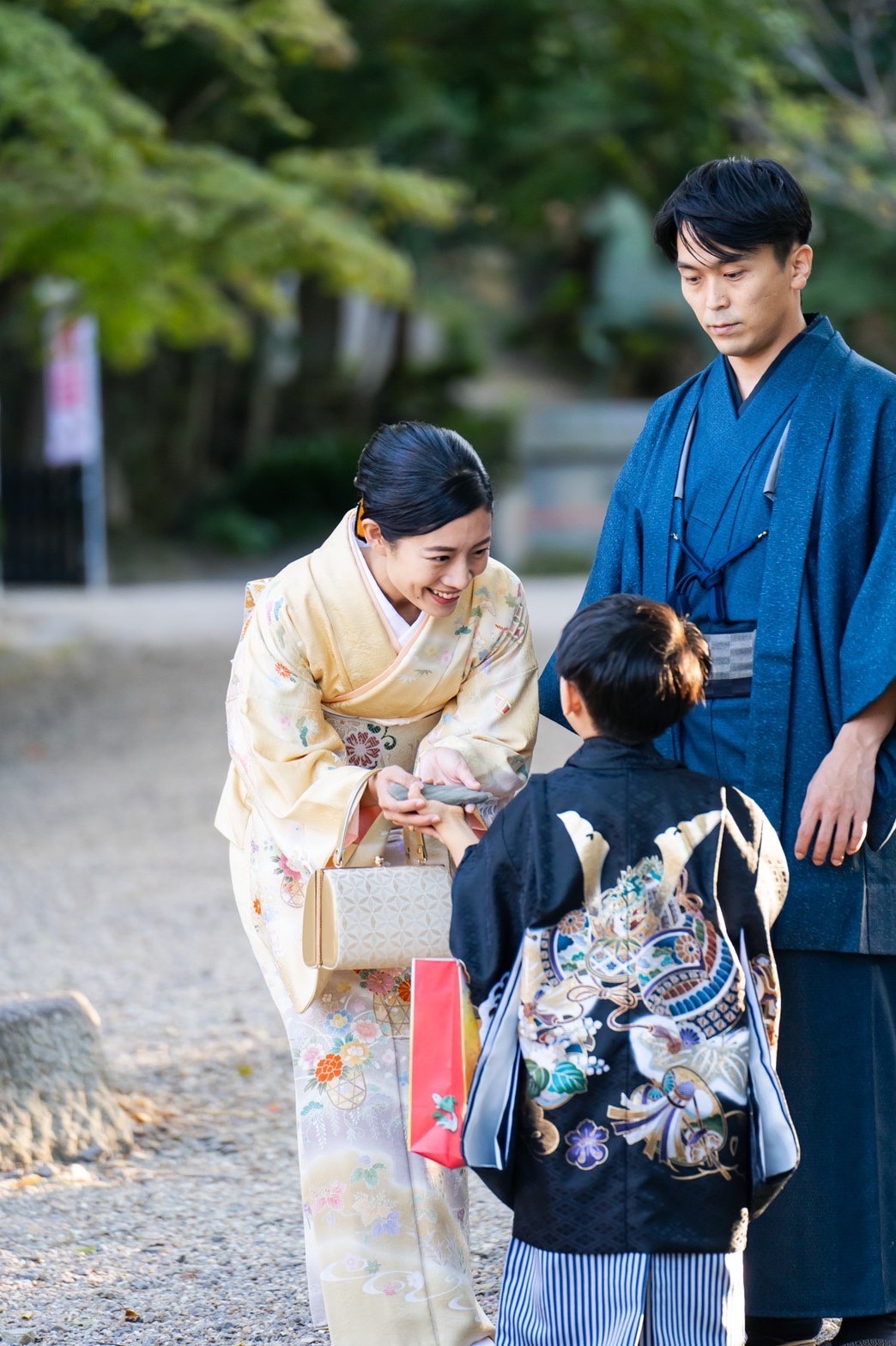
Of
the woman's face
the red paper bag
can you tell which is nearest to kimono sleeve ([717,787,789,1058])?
the red paper bag

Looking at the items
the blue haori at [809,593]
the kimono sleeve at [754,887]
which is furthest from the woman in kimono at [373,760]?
the kimono sleeve at [754,887]

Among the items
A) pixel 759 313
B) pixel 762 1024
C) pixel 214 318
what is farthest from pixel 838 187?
pixel 762 1024

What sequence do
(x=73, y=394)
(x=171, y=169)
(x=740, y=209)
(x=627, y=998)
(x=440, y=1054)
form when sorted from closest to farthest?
1. (x=627, y=998)
2. (x=440, y=1054)
3. (x=740, y=209)
4. (x=171, y=169)
5. (x=73, y=394)

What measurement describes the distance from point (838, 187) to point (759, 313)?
7427 millimetres

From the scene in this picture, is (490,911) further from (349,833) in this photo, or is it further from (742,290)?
(742,290)

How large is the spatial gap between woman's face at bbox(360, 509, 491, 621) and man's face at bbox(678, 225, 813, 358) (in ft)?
1.54

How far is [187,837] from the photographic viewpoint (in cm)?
736

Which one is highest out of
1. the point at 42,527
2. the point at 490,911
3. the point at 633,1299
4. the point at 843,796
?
the point at 843,796

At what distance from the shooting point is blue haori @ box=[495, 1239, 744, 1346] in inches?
83.0

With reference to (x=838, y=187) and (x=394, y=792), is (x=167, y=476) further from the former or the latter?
(x=394, y=792)

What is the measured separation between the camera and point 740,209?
92.0 inches

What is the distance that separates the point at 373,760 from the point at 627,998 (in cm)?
77

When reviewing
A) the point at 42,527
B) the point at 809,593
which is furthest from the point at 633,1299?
the point at 42,527

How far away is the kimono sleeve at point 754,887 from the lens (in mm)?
2143
